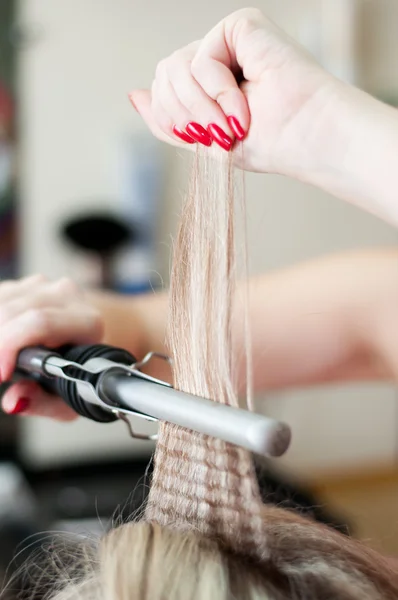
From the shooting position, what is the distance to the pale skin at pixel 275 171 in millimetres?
528

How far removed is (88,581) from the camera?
47 centimetres

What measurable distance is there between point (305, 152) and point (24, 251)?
5.81 ft

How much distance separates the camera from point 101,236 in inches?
88.7

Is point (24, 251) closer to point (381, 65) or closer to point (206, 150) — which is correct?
point (381, 65)

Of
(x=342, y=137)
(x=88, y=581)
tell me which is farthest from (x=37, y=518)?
(x=342, y=137)

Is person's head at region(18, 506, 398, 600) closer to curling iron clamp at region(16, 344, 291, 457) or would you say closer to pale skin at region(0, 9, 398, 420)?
curling iron clamp at region(16, 344, 291, 457)

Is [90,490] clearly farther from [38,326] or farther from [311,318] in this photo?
[38,326]

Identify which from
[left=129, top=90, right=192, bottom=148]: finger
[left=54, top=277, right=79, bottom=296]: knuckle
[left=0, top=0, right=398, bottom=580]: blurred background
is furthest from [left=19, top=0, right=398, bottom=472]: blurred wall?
[left=129, top=90, right=192, bottom=148]: finger

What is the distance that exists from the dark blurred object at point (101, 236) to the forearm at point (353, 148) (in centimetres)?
171

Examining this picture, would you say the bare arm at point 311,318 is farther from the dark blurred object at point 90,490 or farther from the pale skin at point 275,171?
the dark blurred object at point 90,490

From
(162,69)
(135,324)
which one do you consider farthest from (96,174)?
(162,69)

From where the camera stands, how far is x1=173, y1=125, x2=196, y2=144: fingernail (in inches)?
21.4

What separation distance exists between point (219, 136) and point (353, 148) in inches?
3.9

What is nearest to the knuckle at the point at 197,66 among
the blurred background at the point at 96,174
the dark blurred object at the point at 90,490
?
the dark blurred object at the point at 90,490
